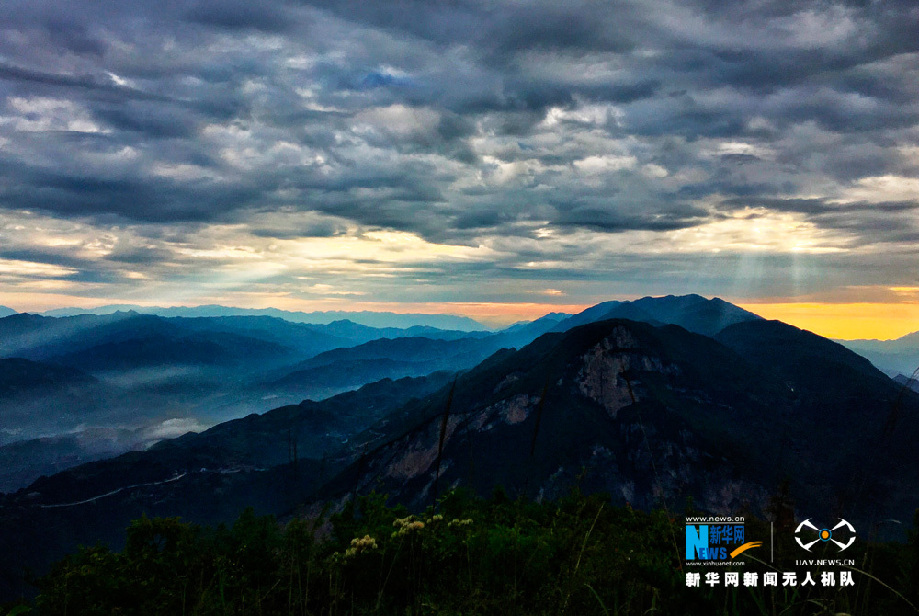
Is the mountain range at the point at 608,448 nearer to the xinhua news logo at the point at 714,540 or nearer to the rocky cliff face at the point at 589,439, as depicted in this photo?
the rocky cliff face at the point at 589,439

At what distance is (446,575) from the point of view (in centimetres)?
1023

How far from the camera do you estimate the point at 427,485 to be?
141000 millimetres

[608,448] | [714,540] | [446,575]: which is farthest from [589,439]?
[714,540]

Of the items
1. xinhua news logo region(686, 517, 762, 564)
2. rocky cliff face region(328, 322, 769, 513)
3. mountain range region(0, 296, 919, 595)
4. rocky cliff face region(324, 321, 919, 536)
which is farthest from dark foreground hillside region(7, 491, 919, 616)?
rocky cliff face region(328, 322, 769, 513)

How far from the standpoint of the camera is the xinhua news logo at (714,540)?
7.11m

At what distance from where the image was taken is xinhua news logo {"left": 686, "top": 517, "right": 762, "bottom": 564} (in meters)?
7.11

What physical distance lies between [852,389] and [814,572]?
248 metres

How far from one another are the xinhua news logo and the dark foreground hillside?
11.1 inches

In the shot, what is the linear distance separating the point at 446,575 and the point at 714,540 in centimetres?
559

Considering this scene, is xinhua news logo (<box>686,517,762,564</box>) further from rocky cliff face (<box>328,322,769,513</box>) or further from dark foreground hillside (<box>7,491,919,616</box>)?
rocky cliff face (<box>328,322,769,513</box>)

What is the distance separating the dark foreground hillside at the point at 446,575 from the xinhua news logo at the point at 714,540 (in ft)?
0.92

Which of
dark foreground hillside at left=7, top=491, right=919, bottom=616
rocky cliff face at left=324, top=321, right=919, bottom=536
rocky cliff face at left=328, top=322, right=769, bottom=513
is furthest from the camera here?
rocky cliff face at left=324, top=321, right=919, bottom=536

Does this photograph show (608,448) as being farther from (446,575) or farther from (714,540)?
(714,540)

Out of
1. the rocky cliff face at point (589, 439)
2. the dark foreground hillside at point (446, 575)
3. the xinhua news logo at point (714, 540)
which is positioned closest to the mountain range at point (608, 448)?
the rocky cliff face at point (589, 439)
